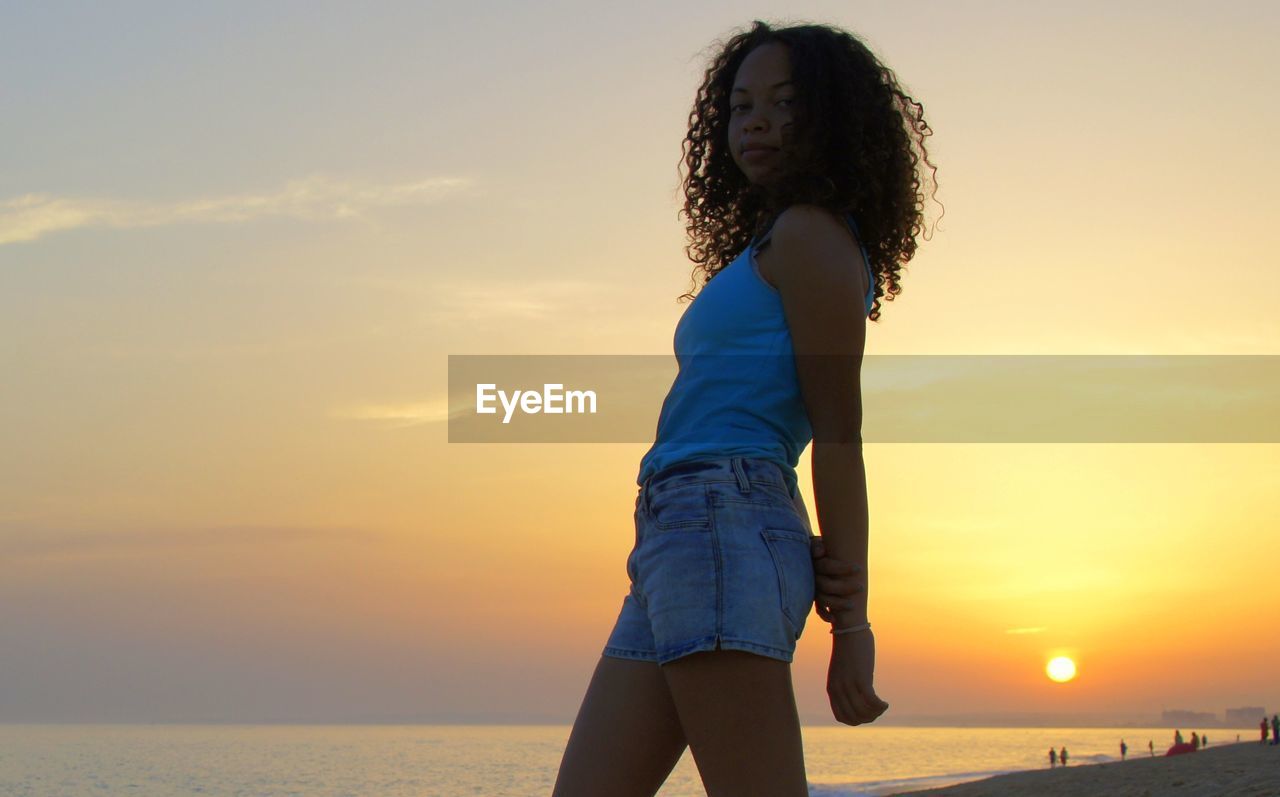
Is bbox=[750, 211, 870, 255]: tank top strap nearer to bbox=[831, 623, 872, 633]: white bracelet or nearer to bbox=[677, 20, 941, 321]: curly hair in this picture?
bbox=[677, 20, 941, 321]: curly hair

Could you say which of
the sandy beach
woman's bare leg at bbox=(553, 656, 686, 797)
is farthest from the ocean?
woman's bare leg at bbox=(553, 656, 686, 797)

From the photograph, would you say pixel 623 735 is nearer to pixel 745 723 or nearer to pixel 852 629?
pixel 745 723

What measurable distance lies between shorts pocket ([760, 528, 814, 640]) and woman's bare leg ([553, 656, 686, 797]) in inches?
13.4

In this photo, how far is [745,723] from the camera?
2189mm

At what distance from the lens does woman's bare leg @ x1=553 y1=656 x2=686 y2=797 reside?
2453 millimetres

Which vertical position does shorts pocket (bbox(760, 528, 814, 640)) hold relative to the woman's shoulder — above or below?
below

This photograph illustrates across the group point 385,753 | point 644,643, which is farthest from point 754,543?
point 385,753

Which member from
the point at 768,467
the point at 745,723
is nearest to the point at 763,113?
the point at 768,467

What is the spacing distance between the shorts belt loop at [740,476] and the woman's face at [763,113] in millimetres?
712

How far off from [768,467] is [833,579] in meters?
0.24

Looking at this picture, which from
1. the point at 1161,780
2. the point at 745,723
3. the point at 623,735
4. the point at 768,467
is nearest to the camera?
the point at 745,723

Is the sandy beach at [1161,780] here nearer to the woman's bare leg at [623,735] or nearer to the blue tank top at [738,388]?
the woman's bare leg at [623,735]

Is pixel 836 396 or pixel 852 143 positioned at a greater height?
pixel 852 143

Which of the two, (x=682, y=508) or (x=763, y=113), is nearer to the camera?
(x=682, y=508)
